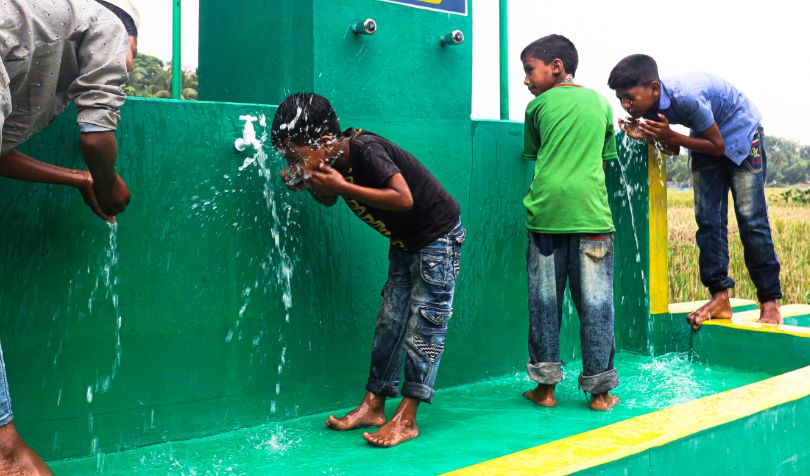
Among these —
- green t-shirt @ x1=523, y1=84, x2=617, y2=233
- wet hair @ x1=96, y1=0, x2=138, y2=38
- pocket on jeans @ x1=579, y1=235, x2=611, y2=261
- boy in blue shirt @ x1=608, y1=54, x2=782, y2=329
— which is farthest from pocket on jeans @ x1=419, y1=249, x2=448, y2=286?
boy in blue shirt @ x1=608, y1=54, x2=782, y2=329

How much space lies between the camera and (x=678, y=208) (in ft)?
38.4

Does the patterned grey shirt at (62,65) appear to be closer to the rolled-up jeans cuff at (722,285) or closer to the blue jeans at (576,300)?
the blue jeans at (576,300)

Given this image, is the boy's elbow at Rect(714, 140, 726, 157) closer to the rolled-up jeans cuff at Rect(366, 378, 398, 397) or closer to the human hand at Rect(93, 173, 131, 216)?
the rolled-up jeans cuff at Rect(366, 378, 398, 397)

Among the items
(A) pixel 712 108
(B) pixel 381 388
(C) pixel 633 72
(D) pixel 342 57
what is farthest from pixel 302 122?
(A) pixel 712 108

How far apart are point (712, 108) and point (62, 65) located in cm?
340

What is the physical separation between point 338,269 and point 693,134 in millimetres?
2230

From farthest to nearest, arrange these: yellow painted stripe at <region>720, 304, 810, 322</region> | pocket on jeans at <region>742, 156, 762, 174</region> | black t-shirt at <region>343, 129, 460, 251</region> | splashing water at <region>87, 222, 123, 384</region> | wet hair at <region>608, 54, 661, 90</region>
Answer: yellow painted stripe at <region>720, 304, 810, 322</region>
pocket on jeans at <region>742, 156, 762, 174</region>
wet hair at <region>608, 54, 661, 90</region>
black t-shirt at <region>343, 129, 460, 251</region>
splashing water at <region>87, 222, 123, 384</region>

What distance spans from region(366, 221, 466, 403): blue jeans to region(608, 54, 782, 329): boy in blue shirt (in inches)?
58.8

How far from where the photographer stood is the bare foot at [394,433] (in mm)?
2975

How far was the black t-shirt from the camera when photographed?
308cm

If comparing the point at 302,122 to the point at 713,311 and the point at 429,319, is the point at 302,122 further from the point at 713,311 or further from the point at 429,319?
the point at 713,311

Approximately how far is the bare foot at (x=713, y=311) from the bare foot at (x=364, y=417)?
2.22 metres

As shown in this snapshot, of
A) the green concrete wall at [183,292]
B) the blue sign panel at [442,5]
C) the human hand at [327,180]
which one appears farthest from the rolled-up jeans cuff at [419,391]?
the blue sign panel at [442,5]

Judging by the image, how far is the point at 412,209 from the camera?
316 cm
